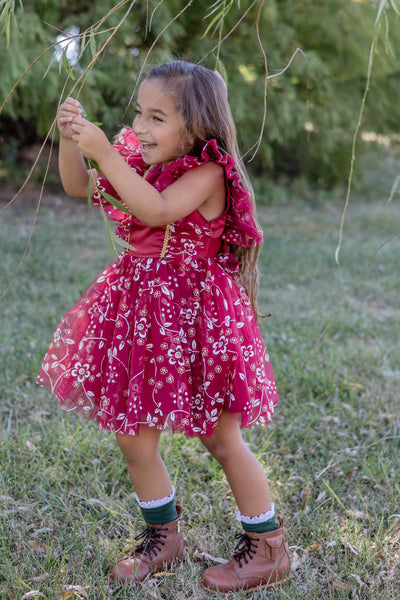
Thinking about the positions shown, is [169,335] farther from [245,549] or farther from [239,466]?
[245,549]

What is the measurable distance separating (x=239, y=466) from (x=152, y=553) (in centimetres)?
38

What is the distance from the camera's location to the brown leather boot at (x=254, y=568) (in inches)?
69.7

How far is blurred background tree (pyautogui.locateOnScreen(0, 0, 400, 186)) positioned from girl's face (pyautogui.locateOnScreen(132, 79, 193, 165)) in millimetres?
4147

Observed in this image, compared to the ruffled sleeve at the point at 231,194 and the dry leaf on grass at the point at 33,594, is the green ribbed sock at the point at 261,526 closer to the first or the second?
the dry leaf on grass at the point at 33,594

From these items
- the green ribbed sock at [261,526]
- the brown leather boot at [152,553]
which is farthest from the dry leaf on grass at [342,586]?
the brown leather boot at [152,553]

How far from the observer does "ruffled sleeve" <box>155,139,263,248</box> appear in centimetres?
163

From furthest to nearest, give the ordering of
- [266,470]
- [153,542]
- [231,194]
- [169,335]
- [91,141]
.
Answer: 1. [266,470]
2. [153,542]
3. [231,194]
4. [169,335]
5. [91,141]

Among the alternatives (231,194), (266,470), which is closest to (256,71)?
(266,470)

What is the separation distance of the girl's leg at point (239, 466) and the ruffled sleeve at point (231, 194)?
0.50 meters

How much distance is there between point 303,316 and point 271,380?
2173 millimetres

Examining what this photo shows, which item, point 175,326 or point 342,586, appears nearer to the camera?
point 175,326

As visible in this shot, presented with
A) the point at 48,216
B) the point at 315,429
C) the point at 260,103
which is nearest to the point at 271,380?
the point at 315,429

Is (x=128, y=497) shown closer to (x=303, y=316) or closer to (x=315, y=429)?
(x=315, y=429)

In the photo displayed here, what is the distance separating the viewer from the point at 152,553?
1828 millimetres
